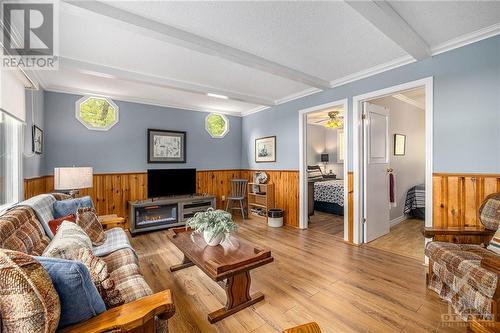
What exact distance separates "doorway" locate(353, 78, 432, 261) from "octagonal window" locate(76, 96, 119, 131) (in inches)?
163

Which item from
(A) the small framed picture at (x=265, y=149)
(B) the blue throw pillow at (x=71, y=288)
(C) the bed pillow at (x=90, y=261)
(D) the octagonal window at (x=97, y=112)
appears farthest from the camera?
(A) the small framed picture at (x=265, y=149)

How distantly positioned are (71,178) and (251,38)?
2671 millimetres

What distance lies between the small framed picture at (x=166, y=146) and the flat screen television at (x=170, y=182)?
0.95ft

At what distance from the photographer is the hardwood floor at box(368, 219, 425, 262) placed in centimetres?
296

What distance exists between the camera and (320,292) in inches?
83.1

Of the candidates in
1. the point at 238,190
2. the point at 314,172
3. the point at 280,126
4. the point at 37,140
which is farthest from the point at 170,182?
the point at 314,172

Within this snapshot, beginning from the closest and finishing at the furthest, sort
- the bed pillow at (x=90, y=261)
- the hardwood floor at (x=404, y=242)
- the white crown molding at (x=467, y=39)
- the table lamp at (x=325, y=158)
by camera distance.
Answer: the bed pillow at (x=90, y=261) < the white crown molding at (x=467, y=39) < the hardwood floor at (x=404, y=242) < the table lamp at (x=325, y=158)

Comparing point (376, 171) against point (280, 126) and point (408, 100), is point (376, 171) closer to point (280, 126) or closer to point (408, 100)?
point (280, 126)

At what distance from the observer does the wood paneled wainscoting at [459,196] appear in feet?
7.25

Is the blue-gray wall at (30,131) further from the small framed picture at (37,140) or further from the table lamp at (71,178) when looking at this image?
the table lamp at (71,178)

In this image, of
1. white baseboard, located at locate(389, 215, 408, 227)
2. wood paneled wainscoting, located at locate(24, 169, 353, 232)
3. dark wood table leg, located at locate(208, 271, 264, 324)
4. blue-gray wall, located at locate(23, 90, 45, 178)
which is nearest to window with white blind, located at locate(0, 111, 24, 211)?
blue-gray wall, located at locate(23, 90, 45, 178)

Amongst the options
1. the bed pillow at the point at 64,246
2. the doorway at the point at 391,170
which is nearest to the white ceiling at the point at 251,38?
the doorway at the point at 391,170

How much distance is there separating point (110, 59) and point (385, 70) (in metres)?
3.42

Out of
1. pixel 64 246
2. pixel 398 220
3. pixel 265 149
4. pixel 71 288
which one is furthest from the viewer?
pixel 265 149
